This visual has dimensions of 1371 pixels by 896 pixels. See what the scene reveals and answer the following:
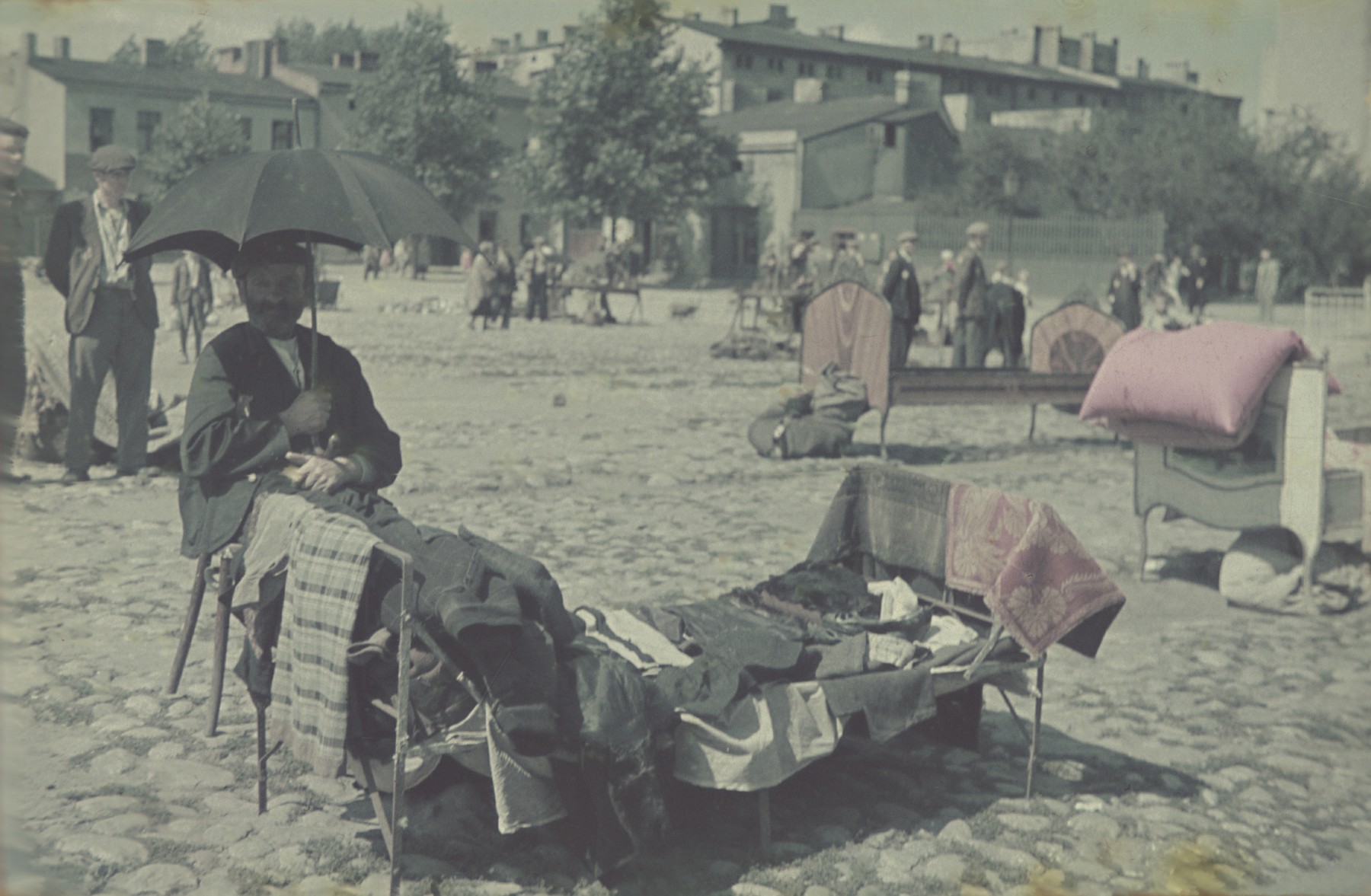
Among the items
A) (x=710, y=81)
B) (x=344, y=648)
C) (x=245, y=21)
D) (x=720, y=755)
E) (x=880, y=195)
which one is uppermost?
(x=710, y=81)

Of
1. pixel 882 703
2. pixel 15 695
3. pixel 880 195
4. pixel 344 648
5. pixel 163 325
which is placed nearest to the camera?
pixel 344 648

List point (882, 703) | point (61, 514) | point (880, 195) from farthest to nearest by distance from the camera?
1. point (880, 195)
2. point (61, 514)
3. point (882, 703)

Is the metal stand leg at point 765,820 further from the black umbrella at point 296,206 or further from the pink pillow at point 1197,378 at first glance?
the pink pillow at point 1197,378

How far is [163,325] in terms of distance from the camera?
77.9 ft

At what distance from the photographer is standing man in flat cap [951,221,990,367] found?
649 inches

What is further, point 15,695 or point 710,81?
point 710,81

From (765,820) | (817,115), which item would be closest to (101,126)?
(817,115)

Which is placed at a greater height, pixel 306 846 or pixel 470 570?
pixel 470 570

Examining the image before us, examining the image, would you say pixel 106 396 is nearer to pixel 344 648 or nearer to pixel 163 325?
pixel 344 648

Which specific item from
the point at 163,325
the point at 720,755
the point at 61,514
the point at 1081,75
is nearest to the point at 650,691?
the point at 720,755

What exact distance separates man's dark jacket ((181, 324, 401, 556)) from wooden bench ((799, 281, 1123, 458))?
819 centimetres

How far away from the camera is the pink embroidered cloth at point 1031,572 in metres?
4.84

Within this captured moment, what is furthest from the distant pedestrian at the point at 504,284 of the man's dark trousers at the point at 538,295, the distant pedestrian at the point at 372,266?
the distant pedestrian at the point at 372,266

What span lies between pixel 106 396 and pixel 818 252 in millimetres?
25710
